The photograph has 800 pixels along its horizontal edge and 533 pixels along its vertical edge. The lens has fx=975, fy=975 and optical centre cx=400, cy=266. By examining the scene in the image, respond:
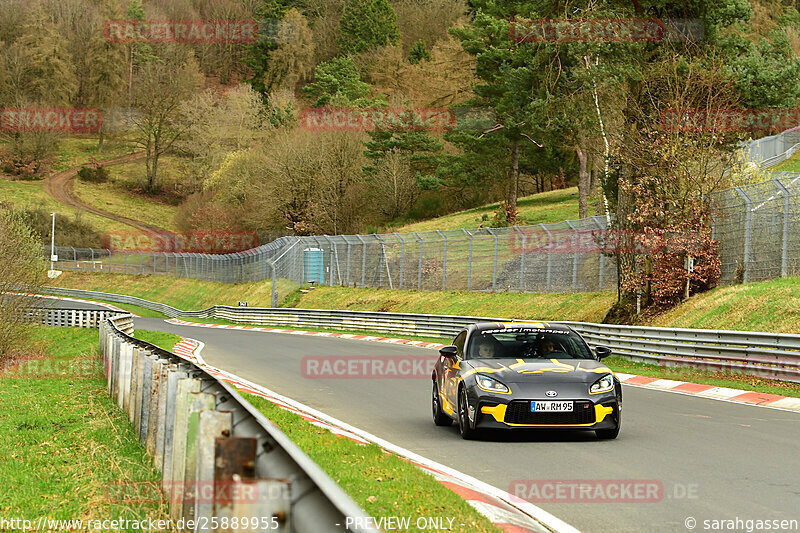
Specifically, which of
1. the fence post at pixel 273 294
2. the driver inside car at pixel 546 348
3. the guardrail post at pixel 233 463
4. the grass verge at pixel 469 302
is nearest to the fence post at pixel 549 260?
the grass verge at pixel 469 302

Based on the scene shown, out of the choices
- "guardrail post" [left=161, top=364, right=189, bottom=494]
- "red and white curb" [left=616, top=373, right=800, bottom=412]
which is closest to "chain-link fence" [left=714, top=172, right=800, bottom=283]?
"red and white curb" [left=616, top=373, right=800, bottom=412]

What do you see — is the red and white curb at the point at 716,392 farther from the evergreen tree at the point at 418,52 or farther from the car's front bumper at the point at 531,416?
the evergreen tree at the point at 418,52

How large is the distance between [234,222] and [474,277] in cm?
4824

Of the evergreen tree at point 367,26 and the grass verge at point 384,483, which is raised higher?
the evergreen tree at point 367,26

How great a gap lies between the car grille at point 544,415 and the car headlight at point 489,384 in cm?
20

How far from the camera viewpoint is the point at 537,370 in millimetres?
11273

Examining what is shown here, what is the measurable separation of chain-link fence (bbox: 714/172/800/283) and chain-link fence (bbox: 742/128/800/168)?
3085cm

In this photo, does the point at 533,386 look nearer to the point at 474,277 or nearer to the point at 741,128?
the point at 741,128

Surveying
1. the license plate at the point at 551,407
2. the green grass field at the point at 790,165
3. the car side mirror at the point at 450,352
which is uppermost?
the green grass field at the point at 790,165

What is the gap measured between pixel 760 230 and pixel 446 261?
19580 mm

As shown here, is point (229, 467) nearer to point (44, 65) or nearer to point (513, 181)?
point (513, 181)

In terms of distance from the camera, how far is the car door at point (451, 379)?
468 inches

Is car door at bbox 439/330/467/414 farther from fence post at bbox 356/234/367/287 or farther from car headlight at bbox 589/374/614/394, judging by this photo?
fence post at bbox 356/234/367/287

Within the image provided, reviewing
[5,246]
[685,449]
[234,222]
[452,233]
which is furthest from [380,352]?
[234,222]
